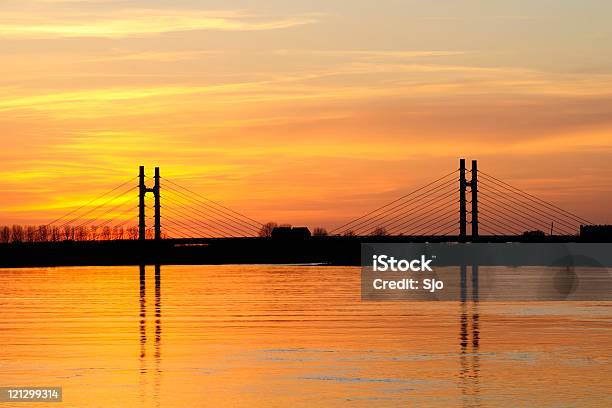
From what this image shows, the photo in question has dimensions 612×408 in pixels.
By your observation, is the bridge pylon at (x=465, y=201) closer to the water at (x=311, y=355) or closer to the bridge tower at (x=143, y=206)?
the bridge tower at (x=143, y=206)

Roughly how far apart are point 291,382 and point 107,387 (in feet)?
10.5

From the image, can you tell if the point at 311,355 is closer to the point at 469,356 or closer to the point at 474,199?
the point at 469,356

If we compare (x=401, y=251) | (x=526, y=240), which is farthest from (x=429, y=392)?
(x=401, y=251)

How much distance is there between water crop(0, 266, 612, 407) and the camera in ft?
68.0

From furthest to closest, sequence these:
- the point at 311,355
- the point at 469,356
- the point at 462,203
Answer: the point at 462,203, the point at 311,355, the point at 469,356

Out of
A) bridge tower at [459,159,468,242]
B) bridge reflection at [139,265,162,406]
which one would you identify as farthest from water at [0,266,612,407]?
bridge tower at [459,159,468,242]

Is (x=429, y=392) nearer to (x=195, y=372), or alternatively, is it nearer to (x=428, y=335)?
(x=195, y=372)

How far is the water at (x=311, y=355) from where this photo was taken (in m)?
20.7

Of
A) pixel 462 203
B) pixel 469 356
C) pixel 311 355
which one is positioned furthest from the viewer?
pixel 462 203

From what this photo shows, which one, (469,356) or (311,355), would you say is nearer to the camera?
(469,356)

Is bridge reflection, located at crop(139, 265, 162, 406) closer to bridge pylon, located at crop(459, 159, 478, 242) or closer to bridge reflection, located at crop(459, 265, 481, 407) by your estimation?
bridge reflection, located at crop(459, 265, 481, 407)

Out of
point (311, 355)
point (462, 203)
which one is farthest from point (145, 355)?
point (462, 203)

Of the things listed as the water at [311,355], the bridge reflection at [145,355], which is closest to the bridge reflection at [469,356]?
the water at [311,355]

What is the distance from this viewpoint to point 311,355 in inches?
1056
